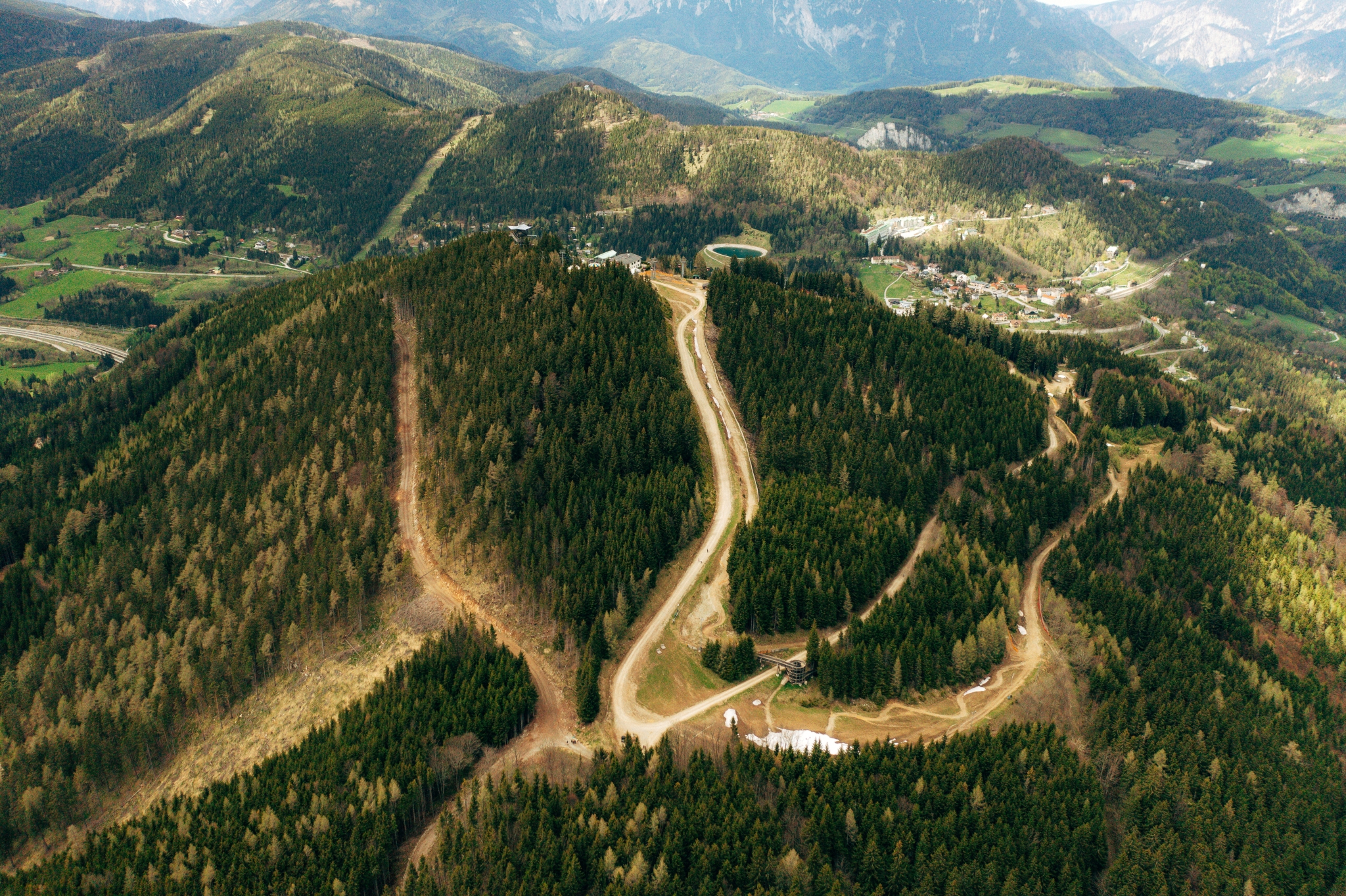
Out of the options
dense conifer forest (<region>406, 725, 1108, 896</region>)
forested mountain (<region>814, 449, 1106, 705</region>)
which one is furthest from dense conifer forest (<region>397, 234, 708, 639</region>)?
forested mountain (<region>814, 449, 1106, 705</region>)

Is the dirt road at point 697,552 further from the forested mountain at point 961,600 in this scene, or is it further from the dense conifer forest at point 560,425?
the forested mountain at point 961,600

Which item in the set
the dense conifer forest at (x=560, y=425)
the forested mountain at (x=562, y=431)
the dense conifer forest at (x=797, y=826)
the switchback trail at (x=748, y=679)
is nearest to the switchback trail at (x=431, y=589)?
the forested mountain at (x=562, y=431)

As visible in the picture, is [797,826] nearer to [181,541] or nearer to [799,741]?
[799,741]

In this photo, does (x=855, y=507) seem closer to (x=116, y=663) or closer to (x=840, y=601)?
(x=840, y=601)

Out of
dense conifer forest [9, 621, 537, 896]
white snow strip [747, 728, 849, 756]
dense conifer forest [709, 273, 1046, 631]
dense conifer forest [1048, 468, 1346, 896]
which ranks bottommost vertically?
dense conifer forest [9, 621, 537, 896]

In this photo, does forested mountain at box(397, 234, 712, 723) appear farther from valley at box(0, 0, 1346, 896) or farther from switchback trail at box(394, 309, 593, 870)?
switchback trail at box(394, 309, 593, 870)

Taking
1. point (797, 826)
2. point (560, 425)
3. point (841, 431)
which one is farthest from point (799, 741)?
point (560, 425)
